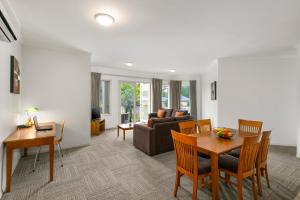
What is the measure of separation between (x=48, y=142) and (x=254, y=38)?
14.1 feet

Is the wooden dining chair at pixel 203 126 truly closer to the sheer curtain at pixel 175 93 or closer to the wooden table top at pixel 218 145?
the wooden table top at pixel 218 145

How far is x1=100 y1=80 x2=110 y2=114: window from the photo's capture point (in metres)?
6.68

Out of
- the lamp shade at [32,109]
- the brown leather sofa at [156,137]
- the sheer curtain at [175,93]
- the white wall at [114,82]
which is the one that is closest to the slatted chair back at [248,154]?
the brown leather sofa at [156,137]

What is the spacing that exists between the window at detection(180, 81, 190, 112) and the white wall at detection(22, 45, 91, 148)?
5378 millimetres

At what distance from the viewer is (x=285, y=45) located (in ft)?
11.6

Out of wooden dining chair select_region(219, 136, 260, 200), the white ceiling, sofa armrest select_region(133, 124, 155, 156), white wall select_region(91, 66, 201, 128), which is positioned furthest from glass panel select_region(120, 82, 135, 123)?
wooden dining chair select_region(219, 136, 260, 200)

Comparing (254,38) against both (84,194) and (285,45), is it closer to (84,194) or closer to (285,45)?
(285,45)

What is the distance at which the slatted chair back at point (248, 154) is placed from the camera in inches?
73.3

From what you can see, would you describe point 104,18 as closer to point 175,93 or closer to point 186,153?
point 186,153

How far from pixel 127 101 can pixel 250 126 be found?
16.9 feet

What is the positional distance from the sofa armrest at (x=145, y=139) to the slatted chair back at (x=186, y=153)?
1.50m

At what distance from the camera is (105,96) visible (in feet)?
22.2

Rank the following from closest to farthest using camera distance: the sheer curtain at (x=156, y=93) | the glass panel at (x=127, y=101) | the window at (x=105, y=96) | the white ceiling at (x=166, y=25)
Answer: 1. the white ceiling at (x=166, y=25)
2. the window at (x=105, y=96)
3. the glass panel at (x=127, y=101)
4. the sheer curtain at (x=156, y=93)

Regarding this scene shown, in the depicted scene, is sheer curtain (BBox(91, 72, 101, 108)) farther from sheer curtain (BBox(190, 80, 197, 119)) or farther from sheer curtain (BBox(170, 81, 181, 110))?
sheer curtain (BBox(190, 80, 197, 119))
